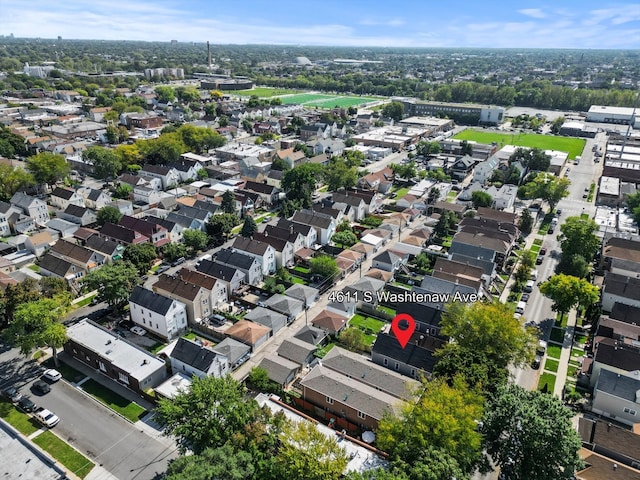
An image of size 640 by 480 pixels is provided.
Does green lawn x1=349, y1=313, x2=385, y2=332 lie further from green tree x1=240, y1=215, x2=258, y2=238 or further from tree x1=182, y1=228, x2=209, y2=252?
tree x1=182, y1=228, x2=209, y2=252

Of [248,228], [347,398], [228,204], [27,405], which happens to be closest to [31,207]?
[228,204]

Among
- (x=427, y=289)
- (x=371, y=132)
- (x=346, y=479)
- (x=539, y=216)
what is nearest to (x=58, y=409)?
(x=346, y=479)

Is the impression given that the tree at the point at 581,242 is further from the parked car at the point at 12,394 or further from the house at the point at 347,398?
the parked car at the point at 12,394

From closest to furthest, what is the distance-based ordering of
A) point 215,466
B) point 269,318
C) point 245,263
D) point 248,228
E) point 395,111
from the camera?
point 215,466, point 269,318, point 245,263, point 248,228, point 395,111

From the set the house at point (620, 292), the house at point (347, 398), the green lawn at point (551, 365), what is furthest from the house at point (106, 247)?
the house at point (620, 292)

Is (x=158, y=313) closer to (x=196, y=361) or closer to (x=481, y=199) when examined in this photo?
(x=196, y=361)

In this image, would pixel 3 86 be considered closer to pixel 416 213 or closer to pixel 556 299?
pixel 416 213
